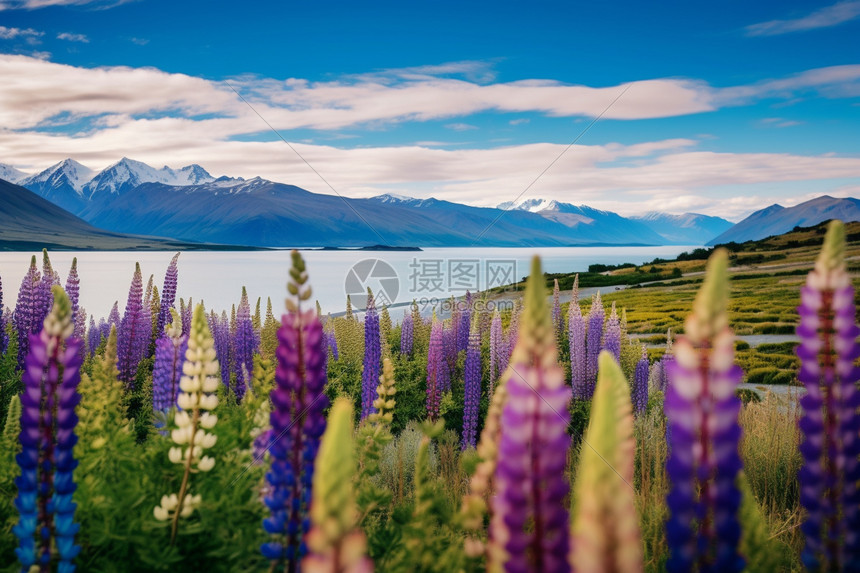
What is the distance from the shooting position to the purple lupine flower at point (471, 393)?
666 cm

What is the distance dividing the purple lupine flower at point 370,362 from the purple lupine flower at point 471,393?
1.16m

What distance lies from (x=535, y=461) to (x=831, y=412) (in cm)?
99

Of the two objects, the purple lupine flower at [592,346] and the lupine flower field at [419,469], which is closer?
the lupine flower field at [419,469]

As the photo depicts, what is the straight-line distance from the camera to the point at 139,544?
7.51 ft

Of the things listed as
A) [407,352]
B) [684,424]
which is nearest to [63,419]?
[684,424]

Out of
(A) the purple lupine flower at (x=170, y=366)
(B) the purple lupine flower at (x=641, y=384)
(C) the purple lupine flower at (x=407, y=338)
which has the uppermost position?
(A) the purple lupine flower at (x=170, y=366)

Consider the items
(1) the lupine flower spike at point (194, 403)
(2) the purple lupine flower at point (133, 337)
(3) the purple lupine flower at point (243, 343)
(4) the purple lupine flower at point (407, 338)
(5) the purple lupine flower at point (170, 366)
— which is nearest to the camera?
(1) the lupine flower spike at point (194, 403)

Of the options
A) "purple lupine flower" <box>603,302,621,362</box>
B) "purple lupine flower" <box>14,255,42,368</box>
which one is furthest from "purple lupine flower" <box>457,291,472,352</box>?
"purple lupine flower" <box>14,255,42,368</box>

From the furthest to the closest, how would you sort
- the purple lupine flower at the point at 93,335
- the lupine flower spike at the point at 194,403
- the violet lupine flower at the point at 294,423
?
the purple lupine flower at the point at 93,335, the lupine flower spike at the point at 194,403, the violet lupine flower at the point at 294,423

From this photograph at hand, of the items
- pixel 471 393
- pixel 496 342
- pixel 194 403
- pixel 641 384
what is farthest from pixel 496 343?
pixel 194 403

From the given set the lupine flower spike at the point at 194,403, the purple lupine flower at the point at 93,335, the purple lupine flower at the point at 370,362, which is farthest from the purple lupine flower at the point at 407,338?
the lupine flower spike at the point at 194,403

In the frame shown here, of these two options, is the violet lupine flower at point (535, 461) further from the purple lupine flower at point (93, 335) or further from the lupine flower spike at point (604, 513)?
the purple lupine flower at point (93, 335)

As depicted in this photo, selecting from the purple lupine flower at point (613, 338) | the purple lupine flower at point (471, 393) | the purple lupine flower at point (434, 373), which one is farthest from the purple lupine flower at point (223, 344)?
the purple lupine flower at point (613, 338)

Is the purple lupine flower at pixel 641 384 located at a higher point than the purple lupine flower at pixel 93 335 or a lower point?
lower
